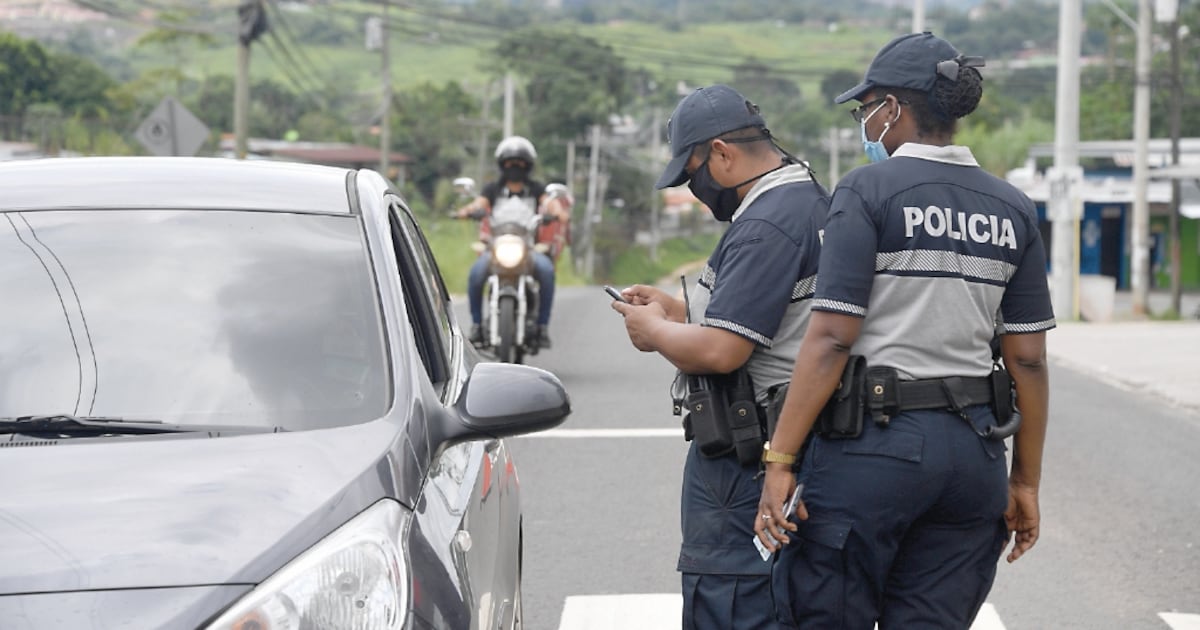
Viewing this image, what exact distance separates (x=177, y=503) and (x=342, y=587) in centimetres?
35

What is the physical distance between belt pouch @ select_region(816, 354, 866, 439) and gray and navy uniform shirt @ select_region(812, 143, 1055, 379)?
0.19 ft

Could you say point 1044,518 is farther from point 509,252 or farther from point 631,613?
point 509,252

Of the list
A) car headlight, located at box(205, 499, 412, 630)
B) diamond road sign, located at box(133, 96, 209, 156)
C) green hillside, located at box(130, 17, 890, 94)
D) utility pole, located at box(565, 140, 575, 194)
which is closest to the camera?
car headlight, located at box(205, 499, 412, 630)

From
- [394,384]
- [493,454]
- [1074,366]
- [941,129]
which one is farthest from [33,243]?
[1074,366]

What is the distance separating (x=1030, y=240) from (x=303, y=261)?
1.72m

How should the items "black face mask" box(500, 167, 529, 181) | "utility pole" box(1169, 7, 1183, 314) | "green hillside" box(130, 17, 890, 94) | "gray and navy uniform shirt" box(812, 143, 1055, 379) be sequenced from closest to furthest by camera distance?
1. "gray and navy uniform shirt" box(812, 143, 1055, 379)
2. "black face mask" box(500, 167, 529, 181)
3. "utility pole" box(1169, 7, 1183, 314)
4. "green hillside" box(130, 17, 890, 94)

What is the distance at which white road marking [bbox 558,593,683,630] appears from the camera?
19.7ft

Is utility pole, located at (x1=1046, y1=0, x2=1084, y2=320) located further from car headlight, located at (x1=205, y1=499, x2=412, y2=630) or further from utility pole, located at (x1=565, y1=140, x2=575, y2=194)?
utility pole, located at (x1=565, y1=140, x2=575, y2=194)

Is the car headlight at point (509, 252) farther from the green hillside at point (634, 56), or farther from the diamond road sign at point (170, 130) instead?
the green hillside at point (634, 56)

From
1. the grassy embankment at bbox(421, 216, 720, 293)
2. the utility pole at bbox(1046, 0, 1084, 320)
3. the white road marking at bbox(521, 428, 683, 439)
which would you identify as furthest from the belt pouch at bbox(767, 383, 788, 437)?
the grassy embankment at bbox(421, 216, 720, 293)

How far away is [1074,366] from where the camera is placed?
54.5 ft

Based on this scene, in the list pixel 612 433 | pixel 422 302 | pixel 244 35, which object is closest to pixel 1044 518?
pixel 612 433

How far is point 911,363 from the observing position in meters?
3.76

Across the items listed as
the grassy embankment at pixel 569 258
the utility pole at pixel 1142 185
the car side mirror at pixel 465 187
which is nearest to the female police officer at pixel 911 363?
the car side mirror at pixel 465 187
